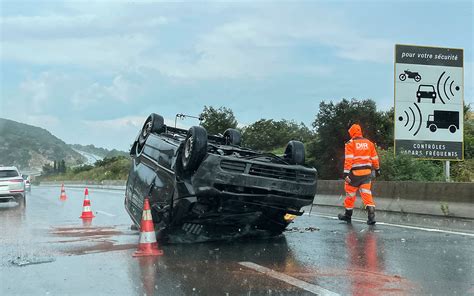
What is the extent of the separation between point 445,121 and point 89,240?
988cm

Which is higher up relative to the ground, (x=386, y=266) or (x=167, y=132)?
(x=167, y=132)

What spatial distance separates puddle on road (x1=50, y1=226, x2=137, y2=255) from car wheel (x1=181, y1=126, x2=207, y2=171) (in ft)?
6.06

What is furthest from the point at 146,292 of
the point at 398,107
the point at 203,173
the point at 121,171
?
the point at 121,171

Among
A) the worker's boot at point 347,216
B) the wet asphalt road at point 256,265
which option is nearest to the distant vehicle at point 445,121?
the worker's boot at point 347,216

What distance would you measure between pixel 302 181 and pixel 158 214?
2100 millimetres

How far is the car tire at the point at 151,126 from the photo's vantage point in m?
9.38

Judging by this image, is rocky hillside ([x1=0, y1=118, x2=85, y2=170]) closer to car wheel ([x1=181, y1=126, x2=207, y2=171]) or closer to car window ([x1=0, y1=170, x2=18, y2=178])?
car window ([x1=0, y1=170, x2=18, y2=178])

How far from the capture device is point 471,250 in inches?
283

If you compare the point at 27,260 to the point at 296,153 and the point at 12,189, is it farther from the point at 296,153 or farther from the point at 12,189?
the point at 12,189

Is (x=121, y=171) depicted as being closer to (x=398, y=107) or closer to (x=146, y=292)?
(x=398, y=107)

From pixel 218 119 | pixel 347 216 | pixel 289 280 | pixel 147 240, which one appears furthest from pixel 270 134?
pixel 289 280

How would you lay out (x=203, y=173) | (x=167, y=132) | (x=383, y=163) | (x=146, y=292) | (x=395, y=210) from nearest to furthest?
1. (x=146, y=292)
2. (x=203, y=173)
3. (x=167, y=132)
4. (x=395, y=210)
5. (x=383, y=163)

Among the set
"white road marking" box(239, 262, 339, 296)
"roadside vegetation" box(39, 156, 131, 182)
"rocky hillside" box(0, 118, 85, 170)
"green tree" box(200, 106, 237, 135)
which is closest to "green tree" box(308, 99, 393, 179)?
"green tree" box(200, 106, 237, 135)

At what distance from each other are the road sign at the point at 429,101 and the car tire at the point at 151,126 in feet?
23.1
